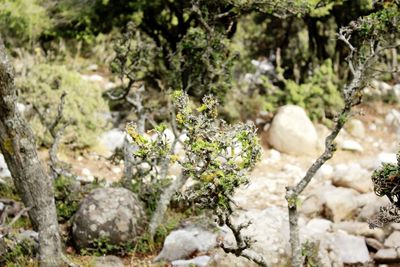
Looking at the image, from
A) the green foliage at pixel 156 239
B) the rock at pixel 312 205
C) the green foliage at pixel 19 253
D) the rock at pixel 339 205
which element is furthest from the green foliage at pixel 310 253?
the green foliage at pixel 19 253

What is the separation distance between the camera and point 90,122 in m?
14.0

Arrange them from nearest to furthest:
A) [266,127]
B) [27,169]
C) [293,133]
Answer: [27,169] → [293,133] → [266,127]

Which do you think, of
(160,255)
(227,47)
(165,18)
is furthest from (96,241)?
(165,18)

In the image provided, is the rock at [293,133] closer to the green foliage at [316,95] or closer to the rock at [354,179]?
the green foliage at [316,95]

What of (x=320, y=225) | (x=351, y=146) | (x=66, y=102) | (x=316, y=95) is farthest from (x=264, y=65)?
(x=320, y=225)

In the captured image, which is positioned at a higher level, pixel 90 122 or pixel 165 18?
pixel 165 18

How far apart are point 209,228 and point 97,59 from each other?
1217cm

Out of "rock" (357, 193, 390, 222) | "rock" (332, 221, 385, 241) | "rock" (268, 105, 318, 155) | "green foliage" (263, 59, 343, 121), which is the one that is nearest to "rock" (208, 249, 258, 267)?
"rock" (332, 221, 385, 241)

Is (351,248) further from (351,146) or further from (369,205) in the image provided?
(351,146)

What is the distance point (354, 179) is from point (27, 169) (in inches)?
302

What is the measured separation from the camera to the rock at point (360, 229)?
10.4 meters

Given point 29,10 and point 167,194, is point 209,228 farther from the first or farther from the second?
point 29,10

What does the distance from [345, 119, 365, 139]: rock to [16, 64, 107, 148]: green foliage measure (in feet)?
21.9

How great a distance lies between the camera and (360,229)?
10.5 m
